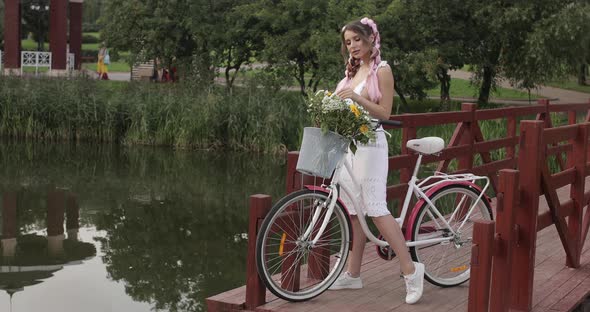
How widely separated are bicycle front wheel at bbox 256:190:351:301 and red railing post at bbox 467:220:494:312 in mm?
906

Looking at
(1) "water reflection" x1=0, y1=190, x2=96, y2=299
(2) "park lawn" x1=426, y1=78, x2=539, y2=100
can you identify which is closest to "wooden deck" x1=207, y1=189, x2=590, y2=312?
(1) "water reflection" x1=0, y1=190, x2=96, y2=299

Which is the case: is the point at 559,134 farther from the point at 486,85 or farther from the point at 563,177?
the point at 486,85

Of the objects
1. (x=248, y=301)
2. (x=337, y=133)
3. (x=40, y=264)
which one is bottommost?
(x=40, y=264)

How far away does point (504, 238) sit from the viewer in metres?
5.55

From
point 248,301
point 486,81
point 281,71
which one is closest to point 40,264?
point 248,301

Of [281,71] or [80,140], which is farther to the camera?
[281,71]

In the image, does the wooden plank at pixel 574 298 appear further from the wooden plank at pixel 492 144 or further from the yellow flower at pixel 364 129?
the wooden plank at pixel 492 144

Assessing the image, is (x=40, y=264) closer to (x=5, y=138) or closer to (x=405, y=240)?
(x=405, y=240)

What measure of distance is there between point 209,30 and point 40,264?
596 inches

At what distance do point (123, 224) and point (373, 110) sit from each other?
681cm

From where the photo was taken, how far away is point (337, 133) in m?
5.53

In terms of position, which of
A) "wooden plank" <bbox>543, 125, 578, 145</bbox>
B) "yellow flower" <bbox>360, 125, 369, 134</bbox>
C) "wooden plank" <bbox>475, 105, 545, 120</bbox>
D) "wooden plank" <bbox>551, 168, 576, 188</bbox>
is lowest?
"wooden plank" <bbox>551, 168, 576, 188</bbox>

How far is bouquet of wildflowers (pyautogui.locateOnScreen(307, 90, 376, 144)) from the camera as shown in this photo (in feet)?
18.1

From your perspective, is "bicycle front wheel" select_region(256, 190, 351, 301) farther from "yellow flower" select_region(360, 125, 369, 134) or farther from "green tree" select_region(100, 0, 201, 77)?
"green tree" select_region(100, 0, 201, 77)
